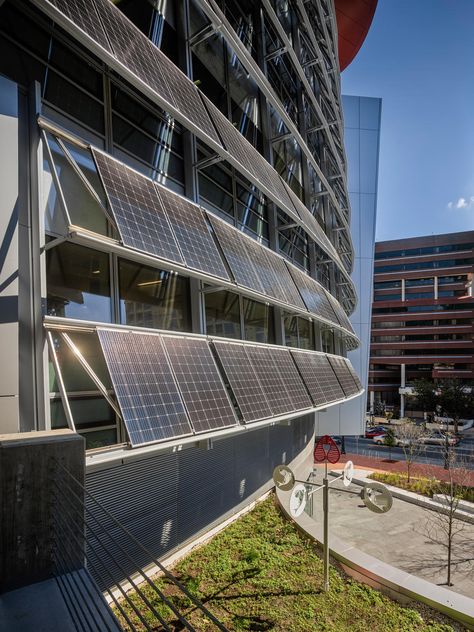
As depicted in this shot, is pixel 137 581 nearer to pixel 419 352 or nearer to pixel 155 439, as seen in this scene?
pixel 155 439

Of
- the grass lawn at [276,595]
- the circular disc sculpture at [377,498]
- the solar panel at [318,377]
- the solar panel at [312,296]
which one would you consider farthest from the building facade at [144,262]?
the circular disc sculpture at [377,498]

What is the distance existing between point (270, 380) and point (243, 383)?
1.65m

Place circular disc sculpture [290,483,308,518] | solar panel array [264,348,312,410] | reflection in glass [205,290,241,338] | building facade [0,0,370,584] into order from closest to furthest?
building facade [0,0,370,584] < circular disc sculpture [290,483,308,518] < solar panel array [264,348,312,410] < reflection in glass [205,290,241,338]

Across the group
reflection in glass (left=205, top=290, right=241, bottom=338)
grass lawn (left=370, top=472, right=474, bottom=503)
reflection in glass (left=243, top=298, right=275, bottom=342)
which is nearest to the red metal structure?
reflection in glass (left=243, top=298, right=275, bottom=342)

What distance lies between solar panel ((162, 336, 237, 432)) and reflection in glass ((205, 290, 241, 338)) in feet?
9.00

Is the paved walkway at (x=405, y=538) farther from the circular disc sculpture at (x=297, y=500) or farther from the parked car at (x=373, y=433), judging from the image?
the parked car at (x=373, y=433)

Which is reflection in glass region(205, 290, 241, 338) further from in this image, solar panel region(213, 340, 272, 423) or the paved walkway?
the paved walkway

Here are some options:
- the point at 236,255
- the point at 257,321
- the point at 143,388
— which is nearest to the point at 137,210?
the point at 143,388

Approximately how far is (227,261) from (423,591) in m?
9.62

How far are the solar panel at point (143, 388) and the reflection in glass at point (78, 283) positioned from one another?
1.34 m

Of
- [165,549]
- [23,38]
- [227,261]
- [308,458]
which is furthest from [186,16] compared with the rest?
[308,458]

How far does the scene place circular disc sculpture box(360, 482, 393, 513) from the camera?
9.90 m

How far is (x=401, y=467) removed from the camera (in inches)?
1432

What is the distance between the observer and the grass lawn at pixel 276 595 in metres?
8.38
